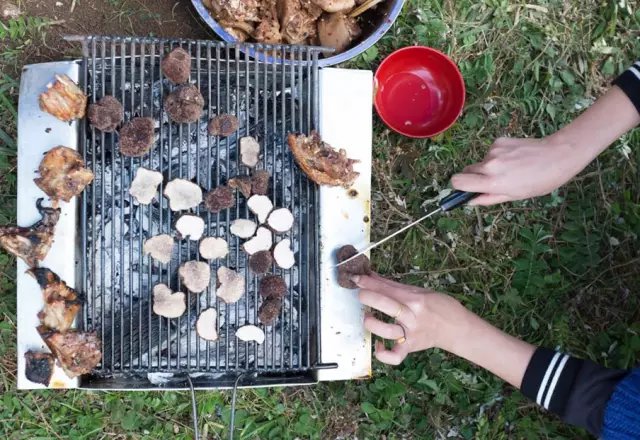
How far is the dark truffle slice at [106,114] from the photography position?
7.57 feet

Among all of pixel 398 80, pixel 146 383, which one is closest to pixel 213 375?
pixel 146 383

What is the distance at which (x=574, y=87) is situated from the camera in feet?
11.0

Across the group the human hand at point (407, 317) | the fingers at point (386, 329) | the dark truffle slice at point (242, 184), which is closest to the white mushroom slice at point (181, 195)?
the dark truffle slice at point (242, 184)

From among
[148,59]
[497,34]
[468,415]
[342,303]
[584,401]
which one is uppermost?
[497,34]

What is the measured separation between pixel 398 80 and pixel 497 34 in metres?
0.69

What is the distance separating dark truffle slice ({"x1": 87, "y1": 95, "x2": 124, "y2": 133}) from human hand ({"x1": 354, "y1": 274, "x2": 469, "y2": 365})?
47.8 inches

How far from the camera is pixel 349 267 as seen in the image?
2510 millimetres

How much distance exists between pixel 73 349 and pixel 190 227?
66cm

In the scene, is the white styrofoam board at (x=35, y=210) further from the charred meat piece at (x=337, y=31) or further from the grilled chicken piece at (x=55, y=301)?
the charred meat piece at (x=337, y=31)

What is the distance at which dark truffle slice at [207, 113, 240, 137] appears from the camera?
242 centimetres

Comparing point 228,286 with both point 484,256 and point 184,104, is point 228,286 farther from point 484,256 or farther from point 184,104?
point 484,256

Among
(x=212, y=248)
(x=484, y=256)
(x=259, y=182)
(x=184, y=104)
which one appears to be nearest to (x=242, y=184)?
(x=259, y=182)

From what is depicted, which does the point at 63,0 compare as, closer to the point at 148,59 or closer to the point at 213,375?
the point at 148,59

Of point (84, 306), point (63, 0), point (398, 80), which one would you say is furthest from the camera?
point (398, 80)
